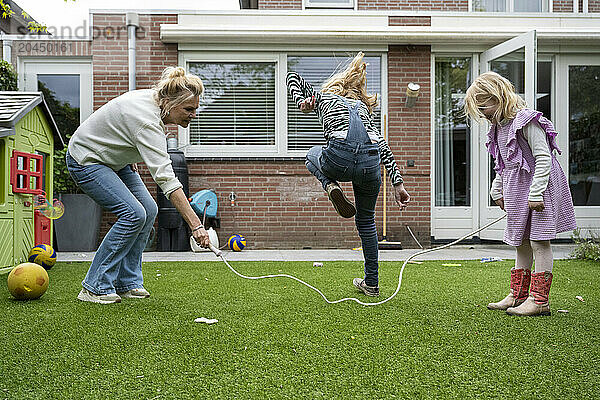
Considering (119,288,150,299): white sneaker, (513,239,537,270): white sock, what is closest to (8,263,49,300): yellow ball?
(119,288,150,299): white sneaker

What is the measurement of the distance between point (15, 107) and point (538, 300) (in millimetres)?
4302

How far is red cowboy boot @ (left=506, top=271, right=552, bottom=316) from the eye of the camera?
308cm

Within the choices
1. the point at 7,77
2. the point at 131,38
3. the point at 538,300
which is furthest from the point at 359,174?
the point at 7,77

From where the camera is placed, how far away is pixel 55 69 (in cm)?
811

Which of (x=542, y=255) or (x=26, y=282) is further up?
(x=542, y=255)

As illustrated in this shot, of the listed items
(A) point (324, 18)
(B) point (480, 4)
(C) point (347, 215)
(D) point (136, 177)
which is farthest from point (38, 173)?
(B) point (480, 4)

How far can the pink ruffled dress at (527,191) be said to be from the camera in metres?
3.09

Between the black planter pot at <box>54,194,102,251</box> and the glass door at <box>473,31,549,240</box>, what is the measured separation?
5.10 metres

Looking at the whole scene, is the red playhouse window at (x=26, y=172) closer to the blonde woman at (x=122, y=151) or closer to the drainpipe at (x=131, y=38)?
the blonde woman at (x=122, y=151)

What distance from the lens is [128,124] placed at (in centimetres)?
316

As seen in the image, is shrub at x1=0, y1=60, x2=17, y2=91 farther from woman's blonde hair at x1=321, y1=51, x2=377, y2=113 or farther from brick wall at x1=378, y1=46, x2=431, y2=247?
woman's blonde hair at x1=321, y1=51, x2=377, y2=113

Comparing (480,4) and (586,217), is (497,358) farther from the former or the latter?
(480,4)

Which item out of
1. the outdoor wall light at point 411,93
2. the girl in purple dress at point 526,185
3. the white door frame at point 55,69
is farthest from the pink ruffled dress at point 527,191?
the white door frame at point 55,69

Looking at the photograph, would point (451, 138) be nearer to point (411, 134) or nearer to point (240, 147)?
point (411, 134)
